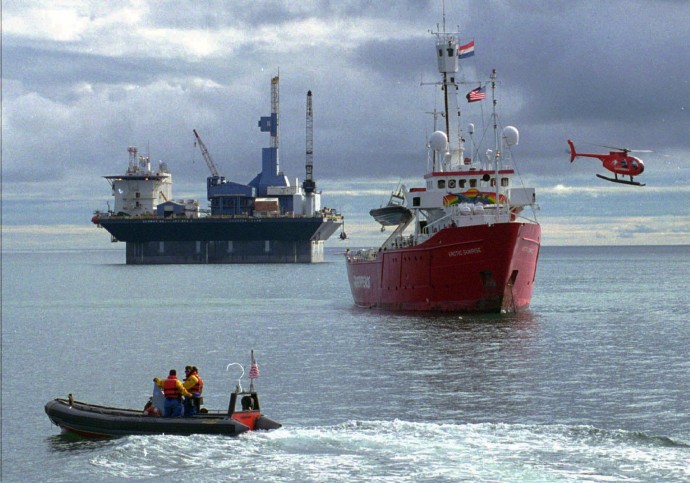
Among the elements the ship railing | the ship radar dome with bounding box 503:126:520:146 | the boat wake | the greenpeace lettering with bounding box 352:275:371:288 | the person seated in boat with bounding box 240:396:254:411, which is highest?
the ship radar dome with bounding box 503:126:520:146

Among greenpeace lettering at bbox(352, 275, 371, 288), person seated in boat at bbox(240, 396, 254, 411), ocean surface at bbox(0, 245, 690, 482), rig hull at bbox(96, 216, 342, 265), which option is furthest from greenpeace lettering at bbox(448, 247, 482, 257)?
rig hull at bbox(96, 216, 342, 265)

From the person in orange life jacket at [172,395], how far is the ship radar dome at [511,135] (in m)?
40.2

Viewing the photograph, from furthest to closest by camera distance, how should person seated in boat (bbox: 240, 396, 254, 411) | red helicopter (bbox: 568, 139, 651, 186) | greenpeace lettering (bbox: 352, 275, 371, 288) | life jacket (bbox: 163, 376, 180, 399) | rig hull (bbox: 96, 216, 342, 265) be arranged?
rig hull (bbox: 96, 216, 342, 265) < greenpeace lettering (bbox: 352, 275, 371, 288) < red helicopter (bbox: 568, 139, 651, 186) < person seated in boat (bbox: 240, 396, 254, 411) < life jacket (bbox: 163, 376, 180, 399)

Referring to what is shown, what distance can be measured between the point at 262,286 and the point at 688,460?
9964cm

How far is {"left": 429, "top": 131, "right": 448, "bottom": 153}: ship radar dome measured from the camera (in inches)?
2734

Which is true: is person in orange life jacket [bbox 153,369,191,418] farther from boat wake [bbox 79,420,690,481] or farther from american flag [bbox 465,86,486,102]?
american flag [bbox 465,86,486,102]

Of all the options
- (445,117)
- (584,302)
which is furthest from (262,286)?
(445,117)

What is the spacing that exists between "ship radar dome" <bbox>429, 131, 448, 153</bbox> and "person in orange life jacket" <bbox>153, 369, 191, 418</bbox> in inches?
1650

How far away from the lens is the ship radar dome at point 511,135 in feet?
217

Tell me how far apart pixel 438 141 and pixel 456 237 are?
1209cm

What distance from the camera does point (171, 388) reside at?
30188 mm

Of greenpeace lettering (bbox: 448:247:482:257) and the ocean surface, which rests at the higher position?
greenpeace lettering (bbox: 448:247:482:257)

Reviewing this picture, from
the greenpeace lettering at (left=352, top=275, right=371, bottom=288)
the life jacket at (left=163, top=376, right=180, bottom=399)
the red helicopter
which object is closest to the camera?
the life jacket at (left=163, top=376, right=180, bottom=399)

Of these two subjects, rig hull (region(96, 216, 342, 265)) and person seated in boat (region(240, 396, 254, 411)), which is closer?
person seated in boat (region(240, 396, 254, 411))
